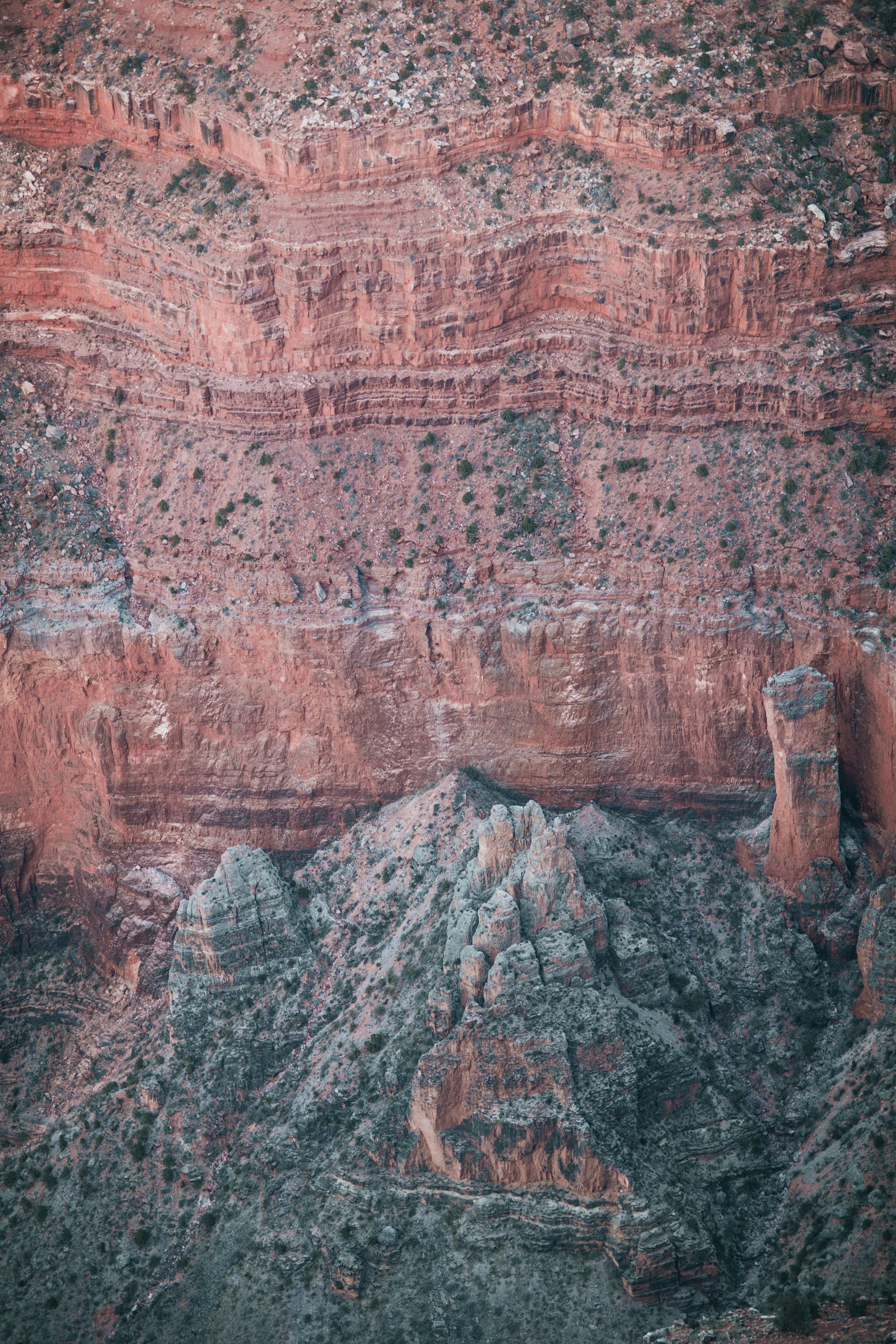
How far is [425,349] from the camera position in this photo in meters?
85.1

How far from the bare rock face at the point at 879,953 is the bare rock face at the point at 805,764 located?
342cm

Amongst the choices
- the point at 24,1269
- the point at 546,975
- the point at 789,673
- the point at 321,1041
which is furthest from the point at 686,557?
the point at 24,1269

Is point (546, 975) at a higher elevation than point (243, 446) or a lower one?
lower

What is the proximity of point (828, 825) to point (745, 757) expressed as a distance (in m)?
5.44

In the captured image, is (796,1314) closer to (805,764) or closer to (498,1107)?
(498,1107)

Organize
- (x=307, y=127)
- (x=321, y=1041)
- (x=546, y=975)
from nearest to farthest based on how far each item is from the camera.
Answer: (x=546, y=975) < (x=321, y=1041) < (x=307, y=127)

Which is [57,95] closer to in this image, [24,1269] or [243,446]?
[243,446]

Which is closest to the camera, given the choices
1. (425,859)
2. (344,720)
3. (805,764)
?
(805,764)

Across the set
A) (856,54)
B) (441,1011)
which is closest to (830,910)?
(441,1011)

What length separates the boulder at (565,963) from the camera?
73812 mm

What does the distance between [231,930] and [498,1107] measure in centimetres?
1462

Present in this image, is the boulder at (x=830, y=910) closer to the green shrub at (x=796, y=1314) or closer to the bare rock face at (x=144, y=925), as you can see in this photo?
the green shrub at (x=796, y=1314)

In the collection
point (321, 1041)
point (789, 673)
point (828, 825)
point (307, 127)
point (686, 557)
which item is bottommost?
point (321, 1041)

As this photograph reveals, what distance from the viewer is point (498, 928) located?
74.2 metres
